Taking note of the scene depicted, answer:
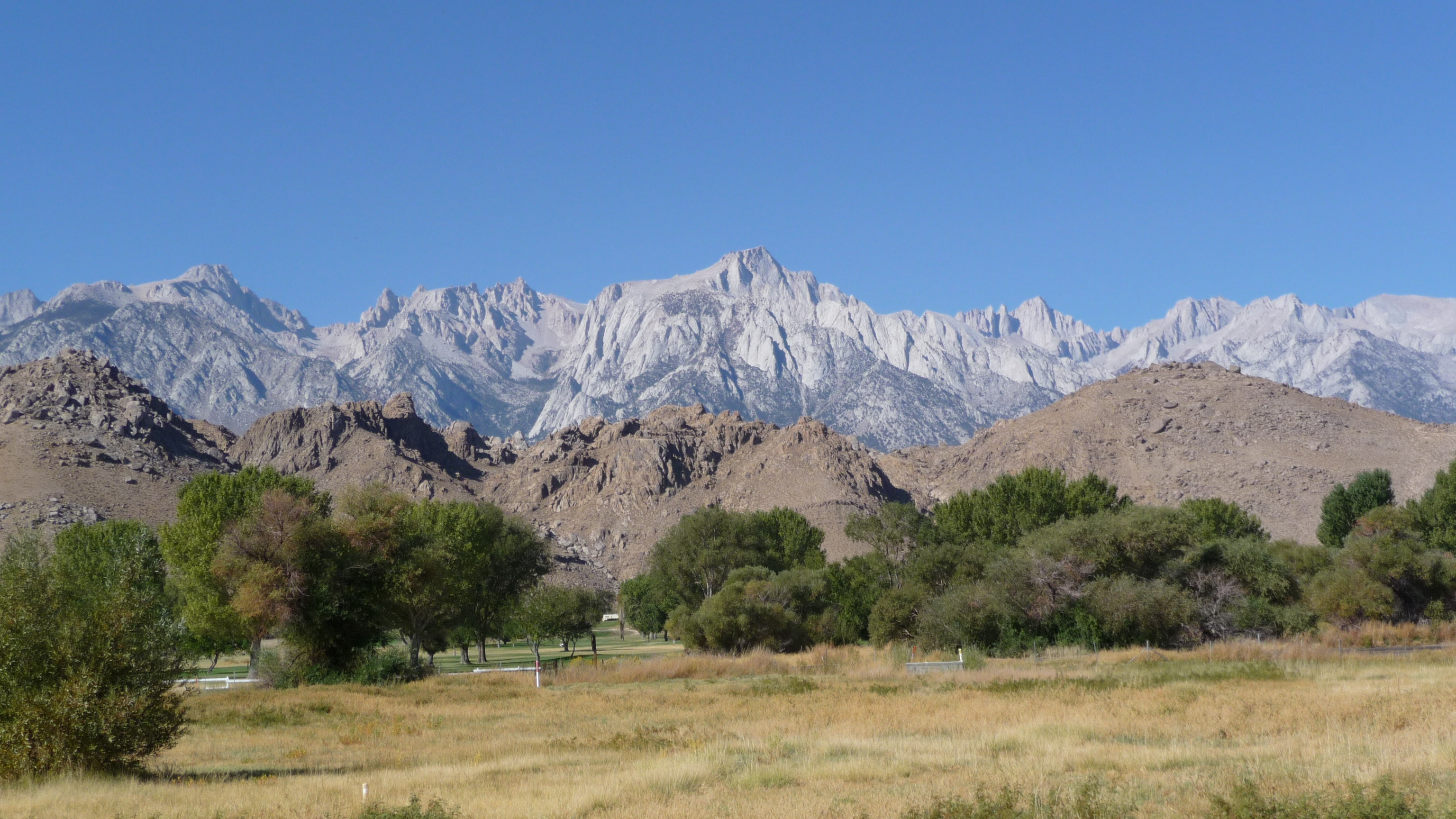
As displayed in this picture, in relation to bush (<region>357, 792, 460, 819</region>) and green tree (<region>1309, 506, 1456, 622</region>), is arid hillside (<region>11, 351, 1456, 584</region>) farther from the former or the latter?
bush (<region>357, 792, 460, 819</region>)

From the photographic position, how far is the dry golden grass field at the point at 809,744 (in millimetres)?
14820

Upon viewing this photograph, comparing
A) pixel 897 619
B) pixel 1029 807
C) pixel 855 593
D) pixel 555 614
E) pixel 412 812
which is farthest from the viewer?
pixel 555 614

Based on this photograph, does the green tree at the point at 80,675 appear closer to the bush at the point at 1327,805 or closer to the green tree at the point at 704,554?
the bush at the point at 1327,805

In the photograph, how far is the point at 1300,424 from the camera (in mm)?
167875

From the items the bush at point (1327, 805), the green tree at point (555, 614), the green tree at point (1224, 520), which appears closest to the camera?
the bush at point (1327, 805)

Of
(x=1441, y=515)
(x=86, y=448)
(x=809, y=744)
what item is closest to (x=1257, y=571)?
(x=1441, y=515)

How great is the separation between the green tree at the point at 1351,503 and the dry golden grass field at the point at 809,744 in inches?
2637

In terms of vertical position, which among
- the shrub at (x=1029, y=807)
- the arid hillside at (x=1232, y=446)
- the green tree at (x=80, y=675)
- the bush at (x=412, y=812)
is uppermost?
the arid hillside at (x=1232, y=446)

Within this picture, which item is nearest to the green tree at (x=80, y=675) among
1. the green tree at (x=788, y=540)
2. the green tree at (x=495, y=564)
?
the green tree at (x=495, y=564)

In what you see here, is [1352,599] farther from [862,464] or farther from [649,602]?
[862,464]

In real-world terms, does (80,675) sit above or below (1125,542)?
below

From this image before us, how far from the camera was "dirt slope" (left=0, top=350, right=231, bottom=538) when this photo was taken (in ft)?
410

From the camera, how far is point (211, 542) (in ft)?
174

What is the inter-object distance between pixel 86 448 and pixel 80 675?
151 m
